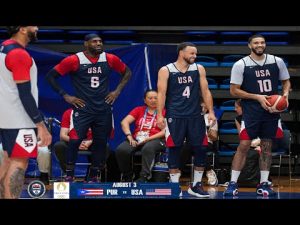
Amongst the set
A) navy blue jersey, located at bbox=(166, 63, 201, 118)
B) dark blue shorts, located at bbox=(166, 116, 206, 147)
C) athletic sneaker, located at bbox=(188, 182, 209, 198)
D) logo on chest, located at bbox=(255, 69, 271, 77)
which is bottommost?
athletic sneaker, located at bbox=(188, 182, 209, 198)

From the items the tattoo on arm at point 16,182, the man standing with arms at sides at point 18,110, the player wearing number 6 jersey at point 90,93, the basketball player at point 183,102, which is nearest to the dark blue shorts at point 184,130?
the basketball player at point 183,102

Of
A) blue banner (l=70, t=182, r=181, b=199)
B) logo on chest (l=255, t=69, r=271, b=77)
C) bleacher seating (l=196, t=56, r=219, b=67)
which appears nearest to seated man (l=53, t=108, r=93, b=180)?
blue banner (l=70, t=182, r=181, b=199)

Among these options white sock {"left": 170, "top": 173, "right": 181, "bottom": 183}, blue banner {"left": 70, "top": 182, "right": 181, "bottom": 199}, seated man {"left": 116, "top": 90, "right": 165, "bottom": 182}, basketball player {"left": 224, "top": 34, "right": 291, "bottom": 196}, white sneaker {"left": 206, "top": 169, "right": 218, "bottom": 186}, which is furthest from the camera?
white sneaker {"left": 206, "top": 169, "right": 218, "bottom": 186}

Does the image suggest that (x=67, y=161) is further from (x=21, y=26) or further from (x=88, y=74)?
(x=21, y=26)

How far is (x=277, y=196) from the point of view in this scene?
29.0ft

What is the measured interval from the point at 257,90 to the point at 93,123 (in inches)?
83.3

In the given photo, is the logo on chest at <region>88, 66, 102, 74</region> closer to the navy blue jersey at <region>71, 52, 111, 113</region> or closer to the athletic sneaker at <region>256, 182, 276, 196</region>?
the navy blue jersey at <region>71, 52, 111, 113</region>

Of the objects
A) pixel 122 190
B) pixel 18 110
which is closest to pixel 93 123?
pixel 122 190

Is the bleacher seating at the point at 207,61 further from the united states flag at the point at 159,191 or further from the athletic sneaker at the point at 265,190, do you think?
the united states flag at the point at 159,191

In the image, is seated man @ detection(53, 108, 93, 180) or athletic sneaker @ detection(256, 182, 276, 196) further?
seated man @ detection(53, 108, 93, 180)

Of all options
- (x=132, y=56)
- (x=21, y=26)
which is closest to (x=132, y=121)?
(x=132, y=56)

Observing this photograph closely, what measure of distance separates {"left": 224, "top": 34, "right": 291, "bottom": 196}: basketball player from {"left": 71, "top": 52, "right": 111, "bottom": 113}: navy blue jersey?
1653 mm

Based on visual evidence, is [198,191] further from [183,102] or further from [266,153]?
[183,102]

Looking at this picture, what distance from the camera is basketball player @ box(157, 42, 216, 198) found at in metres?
8.98
